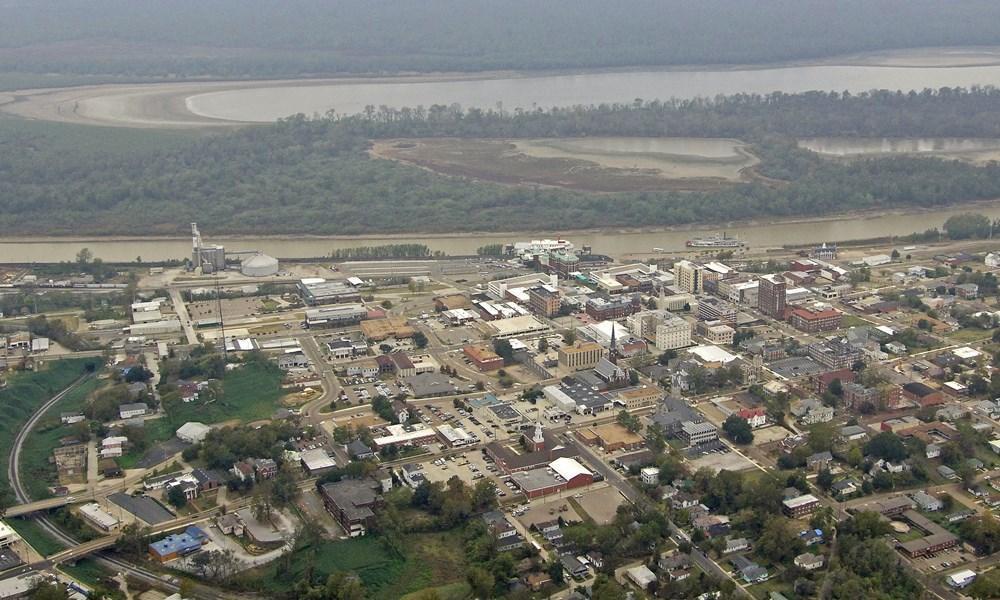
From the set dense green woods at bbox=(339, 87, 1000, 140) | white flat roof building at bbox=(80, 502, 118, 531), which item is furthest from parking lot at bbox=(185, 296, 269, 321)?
dense green woods at bbox=(339, 87, 1000, 140)

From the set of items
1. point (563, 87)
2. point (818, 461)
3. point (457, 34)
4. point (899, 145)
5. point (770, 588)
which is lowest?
point (770, 588)

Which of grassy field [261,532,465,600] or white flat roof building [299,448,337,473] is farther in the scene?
white flat roof building [299,448,337,473]

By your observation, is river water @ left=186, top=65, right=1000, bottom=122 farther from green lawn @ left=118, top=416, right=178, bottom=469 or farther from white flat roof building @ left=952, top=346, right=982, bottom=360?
green lawn @ left=118, top=416, right=178, bottom=469

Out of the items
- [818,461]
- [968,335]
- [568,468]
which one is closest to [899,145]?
[968,335]

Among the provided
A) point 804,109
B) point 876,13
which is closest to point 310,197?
point 804,109

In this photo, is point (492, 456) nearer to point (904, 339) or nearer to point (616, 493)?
point (616, 493)

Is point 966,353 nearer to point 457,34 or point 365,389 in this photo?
point 365,389

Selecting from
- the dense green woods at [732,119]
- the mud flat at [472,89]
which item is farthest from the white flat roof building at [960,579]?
the mud flat at [472,89]
